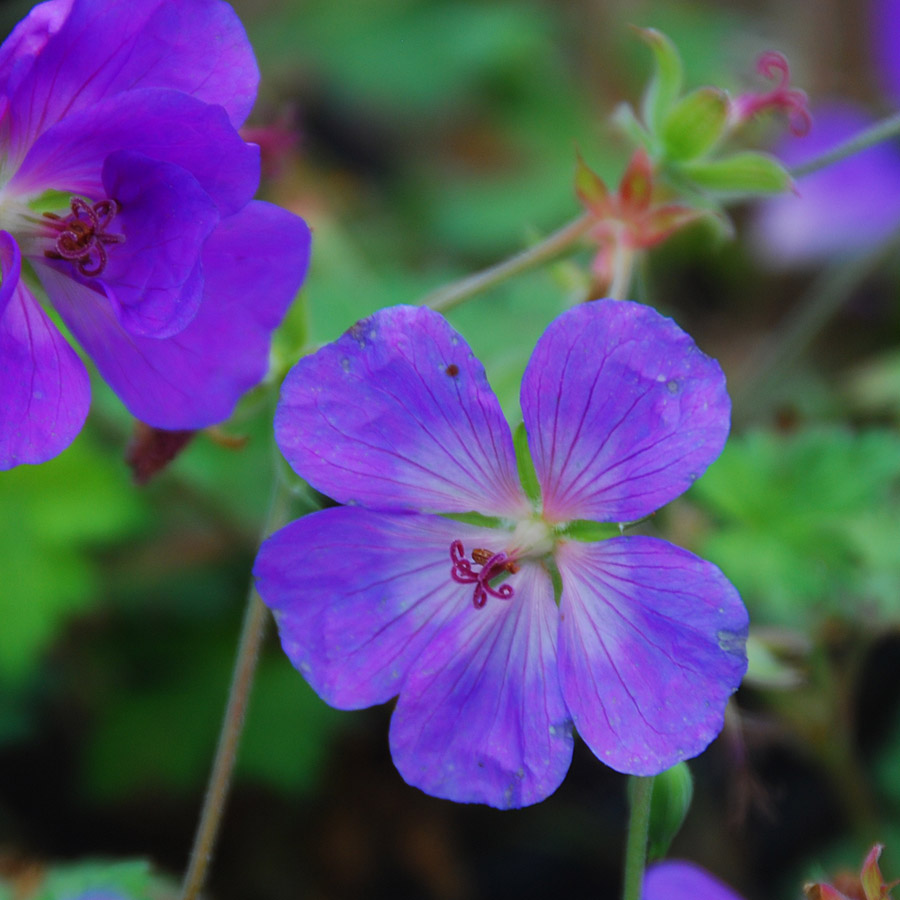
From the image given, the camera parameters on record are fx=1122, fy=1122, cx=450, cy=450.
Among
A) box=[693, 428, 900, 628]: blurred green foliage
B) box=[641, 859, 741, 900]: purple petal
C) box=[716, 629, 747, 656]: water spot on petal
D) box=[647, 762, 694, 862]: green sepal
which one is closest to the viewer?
box=[716, 629, 747, 656]: water spot on petal

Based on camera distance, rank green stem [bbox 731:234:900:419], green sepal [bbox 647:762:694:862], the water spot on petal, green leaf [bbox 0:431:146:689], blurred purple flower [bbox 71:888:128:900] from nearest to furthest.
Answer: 1. the water spot on petal
2. green sepal [bbox 647:762:694:862]
3. blurred purple flower [bbox 71:888:128:900]
4. green leaf [bbox 0:431:146:689]
5. green stem [bbox 731:234:900:419]

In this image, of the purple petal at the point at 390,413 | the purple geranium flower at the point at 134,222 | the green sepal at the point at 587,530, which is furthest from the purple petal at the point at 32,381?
the green sepal at the point at 587,530

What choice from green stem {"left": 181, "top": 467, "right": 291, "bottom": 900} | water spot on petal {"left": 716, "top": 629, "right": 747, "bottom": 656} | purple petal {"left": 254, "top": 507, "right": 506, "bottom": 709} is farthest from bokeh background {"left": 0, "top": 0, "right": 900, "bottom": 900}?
water spot on petal {"left": 716, "top": 629, "right": 747, "bottom": 656}

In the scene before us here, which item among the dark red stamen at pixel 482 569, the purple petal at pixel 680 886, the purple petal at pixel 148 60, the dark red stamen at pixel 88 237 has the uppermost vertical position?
the purple petal at pixel 148 60

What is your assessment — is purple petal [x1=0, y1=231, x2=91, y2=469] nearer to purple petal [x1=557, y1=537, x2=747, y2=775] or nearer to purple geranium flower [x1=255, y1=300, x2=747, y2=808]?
purple geranium flower [x1=255, y1=300, x2=747, y2=808]

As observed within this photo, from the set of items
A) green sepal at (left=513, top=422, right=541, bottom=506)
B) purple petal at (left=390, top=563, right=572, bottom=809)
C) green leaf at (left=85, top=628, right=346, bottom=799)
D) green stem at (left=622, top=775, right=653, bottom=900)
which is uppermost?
green sepal at (left=513, top=422, right=541, bottom=506)

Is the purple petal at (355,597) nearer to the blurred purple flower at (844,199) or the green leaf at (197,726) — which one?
the green leaf at (197,726)

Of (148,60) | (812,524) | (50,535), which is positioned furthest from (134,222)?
(812,524)
